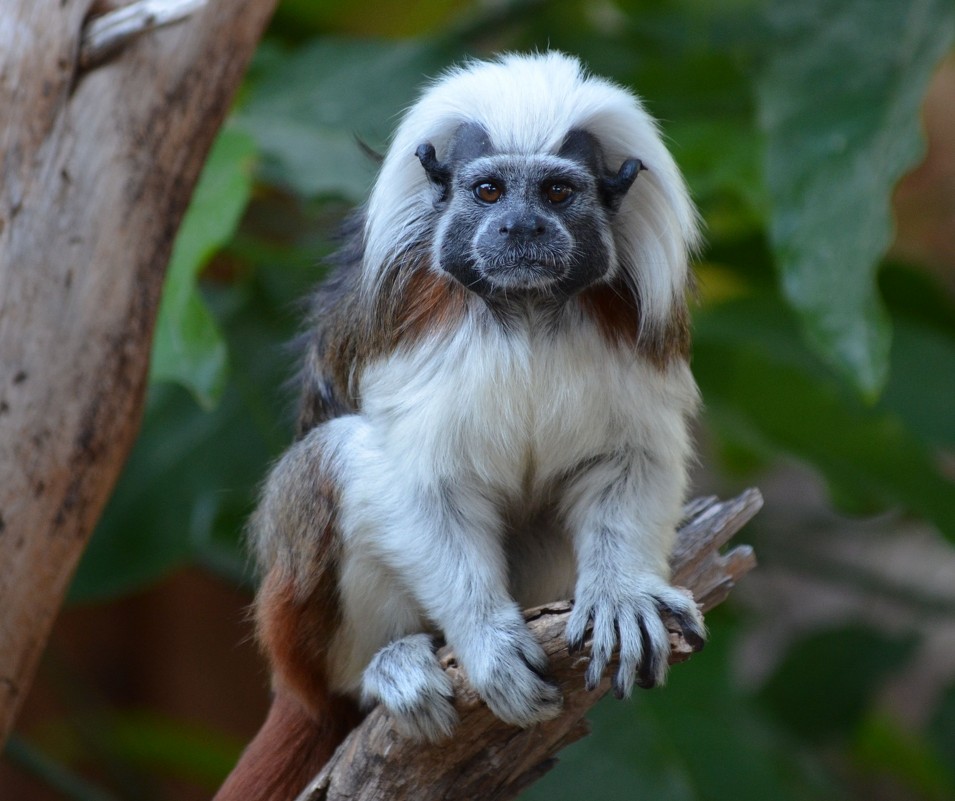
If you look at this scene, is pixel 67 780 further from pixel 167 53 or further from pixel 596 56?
pixel 596 56

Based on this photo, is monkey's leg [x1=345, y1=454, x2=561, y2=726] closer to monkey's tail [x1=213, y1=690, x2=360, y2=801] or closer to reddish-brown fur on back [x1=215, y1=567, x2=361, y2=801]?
reddish-brown fur on back [x1=215, y1=567, x2=361, y2=801]

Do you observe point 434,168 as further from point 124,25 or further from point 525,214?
point 124,25

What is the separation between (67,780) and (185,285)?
5.87 feet

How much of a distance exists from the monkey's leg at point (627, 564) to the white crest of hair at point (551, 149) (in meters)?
0.28

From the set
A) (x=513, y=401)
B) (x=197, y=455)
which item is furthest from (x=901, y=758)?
(x=513, y=401)

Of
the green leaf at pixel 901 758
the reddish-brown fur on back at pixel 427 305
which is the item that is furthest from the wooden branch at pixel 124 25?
the green leaf at pixel 901 758

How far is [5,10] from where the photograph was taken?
2.23 meters

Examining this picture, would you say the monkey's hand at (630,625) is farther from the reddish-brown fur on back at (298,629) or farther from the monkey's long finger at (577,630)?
the reddish-brown fur on back at (298,629)

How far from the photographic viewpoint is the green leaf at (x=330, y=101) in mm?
3342

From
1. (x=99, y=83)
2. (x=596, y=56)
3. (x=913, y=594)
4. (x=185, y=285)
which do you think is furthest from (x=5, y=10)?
(x=913, y=594)

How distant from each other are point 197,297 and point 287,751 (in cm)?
104

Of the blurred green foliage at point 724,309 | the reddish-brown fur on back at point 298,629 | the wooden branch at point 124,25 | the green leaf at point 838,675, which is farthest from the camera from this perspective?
the green leaf at point 838,675

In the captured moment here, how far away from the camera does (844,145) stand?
3021 millimetres

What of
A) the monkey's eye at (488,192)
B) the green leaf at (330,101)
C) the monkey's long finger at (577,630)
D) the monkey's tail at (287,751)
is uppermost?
the green leaf at (330,101)
